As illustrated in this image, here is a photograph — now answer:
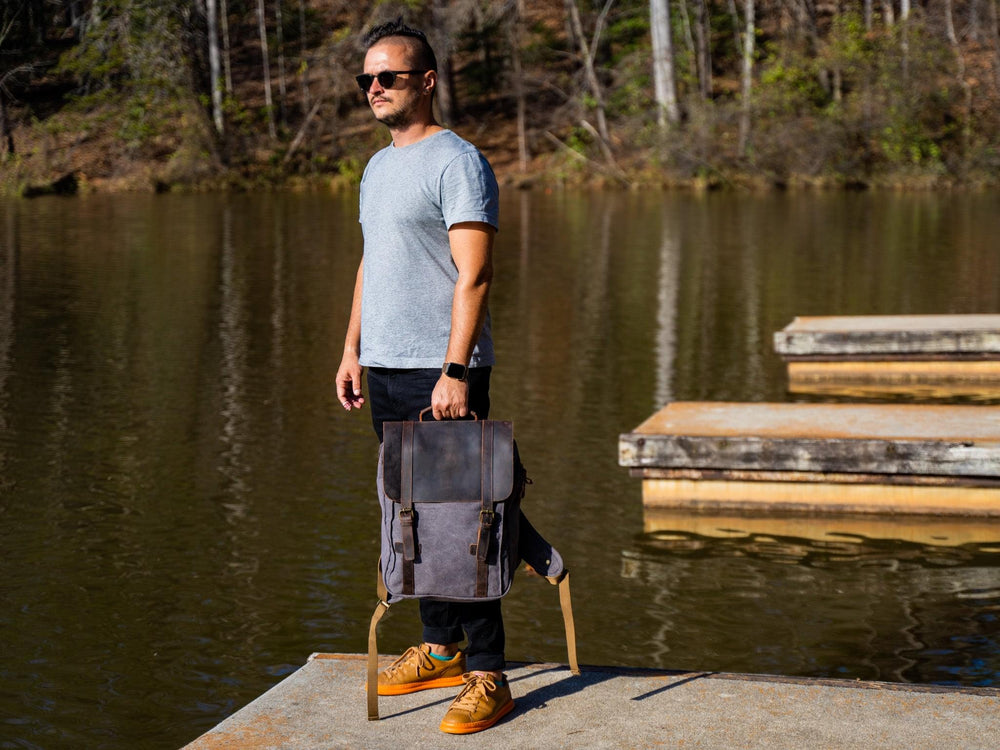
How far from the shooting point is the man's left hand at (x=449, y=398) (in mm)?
3799

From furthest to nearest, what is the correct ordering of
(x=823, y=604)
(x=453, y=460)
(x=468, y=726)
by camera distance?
(x=823, y=604) < (x=453, y=460) < (x=468, y=726)

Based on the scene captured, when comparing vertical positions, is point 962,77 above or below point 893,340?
above

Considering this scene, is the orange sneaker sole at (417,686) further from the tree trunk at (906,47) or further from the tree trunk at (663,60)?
the tree trunk at (663,60)

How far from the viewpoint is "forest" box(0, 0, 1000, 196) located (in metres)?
37.8

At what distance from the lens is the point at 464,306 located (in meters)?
3.78

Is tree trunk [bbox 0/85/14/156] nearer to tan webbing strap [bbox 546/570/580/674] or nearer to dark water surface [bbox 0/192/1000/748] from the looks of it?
dark water surface [bbox 0/192/1000/748]

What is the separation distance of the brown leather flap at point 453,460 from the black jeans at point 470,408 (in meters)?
0.13

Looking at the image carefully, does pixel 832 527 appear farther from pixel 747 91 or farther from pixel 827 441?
pixel 747 91

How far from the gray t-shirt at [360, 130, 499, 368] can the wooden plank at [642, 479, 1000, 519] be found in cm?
336

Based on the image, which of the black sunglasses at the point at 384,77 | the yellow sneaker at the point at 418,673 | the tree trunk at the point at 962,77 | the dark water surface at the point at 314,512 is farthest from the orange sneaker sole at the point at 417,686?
the tree trunk at the point at 962,77

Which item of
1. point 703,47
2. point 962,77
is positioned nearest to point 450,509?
point 962,77

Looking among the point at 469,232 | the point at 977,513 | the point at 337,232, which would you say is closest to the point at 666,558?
the point at 977,513

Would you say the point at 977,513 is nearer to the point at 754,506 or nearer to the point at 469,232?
the point at 754,506

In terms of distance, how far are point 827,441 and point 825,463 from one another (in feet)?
0.42
